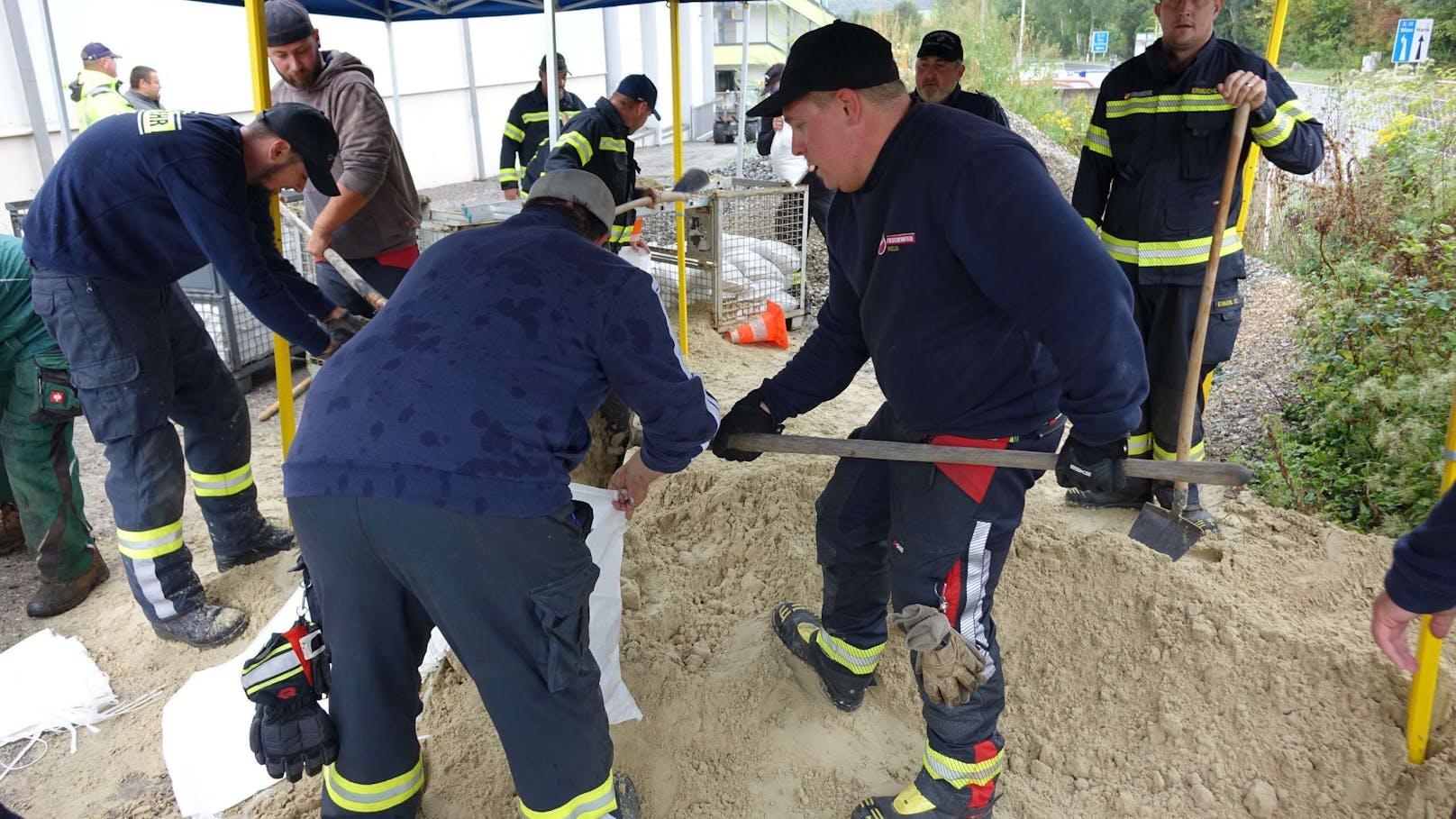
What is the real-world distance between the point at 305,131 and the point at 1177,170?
10.2ft

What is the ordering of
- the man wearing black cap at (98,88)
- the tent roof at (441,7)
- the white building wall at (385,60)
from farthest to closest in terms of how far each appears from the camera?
the white building wall at (385,60)
the man wearing black cap at (98,88)
the tent roof at (441,7)

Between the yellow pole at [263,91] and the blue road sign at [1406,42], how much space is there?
7187mm

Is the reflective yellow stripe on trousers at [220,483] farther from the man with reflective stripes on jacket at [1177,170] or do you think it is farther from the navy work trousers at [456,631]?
the man with reflective stripes on jacket at [1177,170]

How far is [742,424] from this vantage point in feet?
8.11

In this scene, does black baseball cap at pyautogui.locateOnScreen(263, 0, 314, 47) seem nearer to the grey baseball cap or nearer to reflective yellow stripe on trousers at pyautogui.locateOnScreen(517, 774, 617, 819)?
the grey baseball cap

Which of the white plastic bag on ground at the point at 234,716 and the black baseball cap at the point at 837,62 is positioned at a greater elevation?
the black baseball cap at the point at 837,62

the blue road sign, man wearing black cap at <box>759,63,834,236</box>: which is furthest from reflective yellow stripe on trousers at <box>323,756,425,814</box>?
the blue road sign

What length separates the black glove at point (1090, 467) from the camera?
6.23 ft

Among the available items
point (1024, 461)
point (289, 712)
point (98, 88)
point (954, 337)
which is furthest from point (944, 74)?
point (98, 88)

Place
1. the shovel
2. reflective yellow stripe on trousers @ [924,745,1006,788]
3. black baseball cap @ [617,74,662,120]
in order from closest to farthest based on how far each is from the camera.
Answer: reflective yellow stripe on trousers @ [924,745,1006,788], the shovel, black baseball cap @ [617,74,662,120]

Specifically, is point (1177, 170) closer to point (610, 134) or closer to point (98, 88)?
point (610, 134)

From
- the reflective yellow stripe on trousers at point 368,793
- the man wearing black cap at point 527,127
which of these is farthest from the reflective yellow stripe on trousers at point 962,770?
the man wearing black cap at point 527,127

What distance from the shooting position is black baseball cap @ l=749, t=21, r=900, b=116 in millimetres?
1867

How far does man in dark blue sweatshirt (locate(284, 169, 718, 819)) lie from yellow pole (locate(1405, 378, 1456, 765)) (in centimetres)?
180
